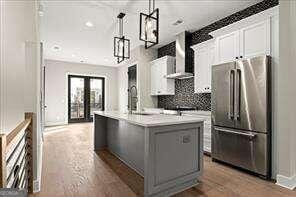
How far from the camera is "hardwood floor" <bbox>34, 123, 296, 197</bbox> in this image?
233cm

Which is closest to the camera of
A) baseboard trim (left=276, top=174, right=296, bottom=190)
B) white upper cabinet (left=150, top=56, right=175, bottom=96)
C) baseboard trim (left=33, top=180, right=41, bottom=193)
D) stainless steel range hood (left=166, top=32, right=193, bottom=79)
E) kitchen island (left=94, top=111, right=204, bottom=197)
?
kitchen island (left=94, top=111, right=204, bottom=197)

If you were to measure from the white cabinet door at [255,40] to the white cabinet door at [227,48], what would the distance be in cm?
12

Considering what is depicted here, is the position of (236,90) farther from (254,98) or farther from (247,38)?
(247,38)

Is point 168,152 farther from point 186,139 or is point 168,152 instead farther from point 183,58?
point 183,58

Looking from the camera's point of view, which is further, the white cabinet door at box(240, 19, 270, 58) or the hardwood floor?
the white cabinet door at box(240, 19, 270, 58)

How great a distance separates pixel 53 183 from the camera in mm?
2580

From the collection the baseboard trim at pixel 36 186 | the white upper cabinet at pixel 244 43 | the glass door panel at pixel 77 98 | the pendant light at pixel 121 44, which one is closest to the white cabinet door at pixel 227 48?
the white upper cabinet at pixel 244 43

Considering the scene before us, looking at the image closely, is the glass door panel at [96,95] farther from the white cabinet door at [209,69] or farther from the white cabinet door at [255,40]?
the white cabinet door at [255,40]

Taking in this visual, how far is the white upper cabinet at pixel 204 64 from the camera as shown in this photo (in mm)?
4066

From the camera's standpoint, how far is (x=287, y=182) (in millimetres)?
2506

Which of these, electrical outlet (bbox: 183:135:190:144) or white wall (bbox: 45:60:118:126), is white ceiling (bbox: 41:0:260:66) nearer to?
white wall (bbox: 45:60:118:126)

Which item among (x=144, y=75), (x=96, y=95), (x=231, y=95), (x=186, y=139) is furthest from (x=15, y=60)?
(x=96, y=95)

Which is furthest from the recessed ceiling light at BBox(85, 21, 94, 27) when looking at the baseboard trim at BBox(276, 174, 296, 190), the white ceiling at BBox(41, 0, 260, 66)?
the baseboard trim at BBox(276, 174, 296, 190)

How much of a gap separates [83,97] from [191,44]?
5.75m
